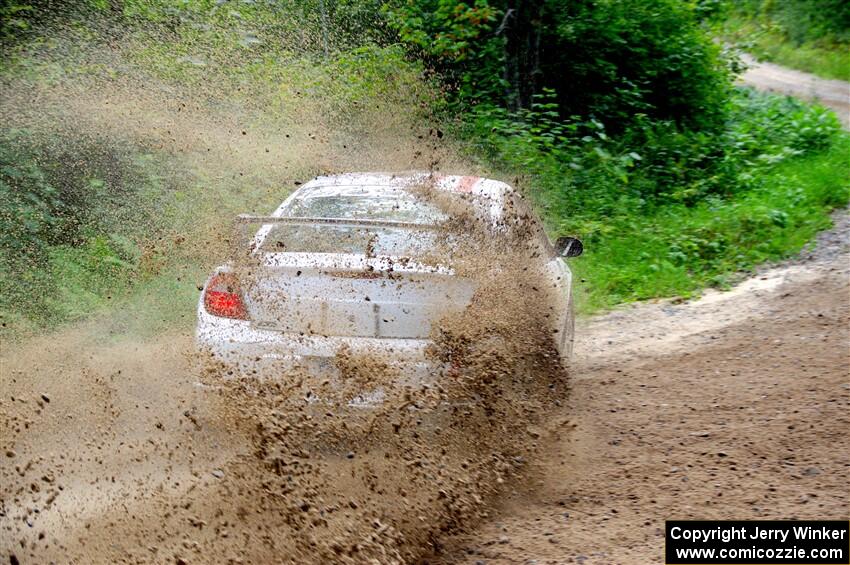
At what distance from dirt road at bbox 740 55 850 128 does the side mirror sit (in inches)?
665

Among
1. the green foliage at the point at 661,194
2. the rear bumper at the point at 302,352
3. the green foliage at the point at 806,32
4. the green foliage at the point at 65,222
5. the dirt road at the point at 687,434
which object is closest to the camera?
the dirt road at the point at 687,434

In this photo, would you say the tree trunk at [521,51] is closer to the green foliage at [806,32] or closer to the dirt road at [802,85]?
the dirt road at [802,85]

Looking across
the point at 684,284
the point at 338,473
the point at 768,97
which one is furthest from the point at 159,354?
the point at 768,97

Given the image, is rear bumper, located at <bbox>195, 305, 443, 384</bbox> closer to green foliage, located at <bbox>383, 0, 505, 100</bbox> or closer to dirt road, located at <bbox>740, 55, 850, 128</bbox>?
green foliage, located at <bbox>383, 0, 505, 100</bbox>

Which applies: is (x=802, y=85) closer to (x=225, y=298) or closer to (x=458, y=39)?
(x=458, y=39)

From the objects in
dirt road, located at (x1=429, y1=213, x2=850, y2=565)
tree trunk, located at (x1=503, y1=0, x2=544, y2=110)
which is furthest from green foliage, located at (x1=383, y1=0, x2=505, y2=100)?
dirt road, located at (x1=429, y1=213, x2=850, y2=565)

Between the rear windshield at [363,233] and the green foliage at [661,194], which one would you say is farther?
the green foliage at [661,194]

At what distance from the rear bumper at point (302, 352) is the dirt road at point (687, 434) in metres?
0.82

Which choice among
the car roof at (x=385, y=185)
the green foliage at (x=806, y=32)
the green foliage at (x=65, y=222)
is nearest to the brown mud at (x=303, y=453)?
the car roof at (x=385, y=185)

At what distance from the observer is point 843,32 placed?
30.2m

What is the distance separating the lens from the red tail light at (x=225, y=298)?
470cm

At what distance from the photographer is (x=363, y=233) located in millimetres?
4930

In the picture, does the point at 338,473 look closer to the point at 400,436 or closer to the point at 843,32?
the point at 400,436

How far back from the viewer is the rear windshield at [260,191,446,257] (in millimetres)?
4754
